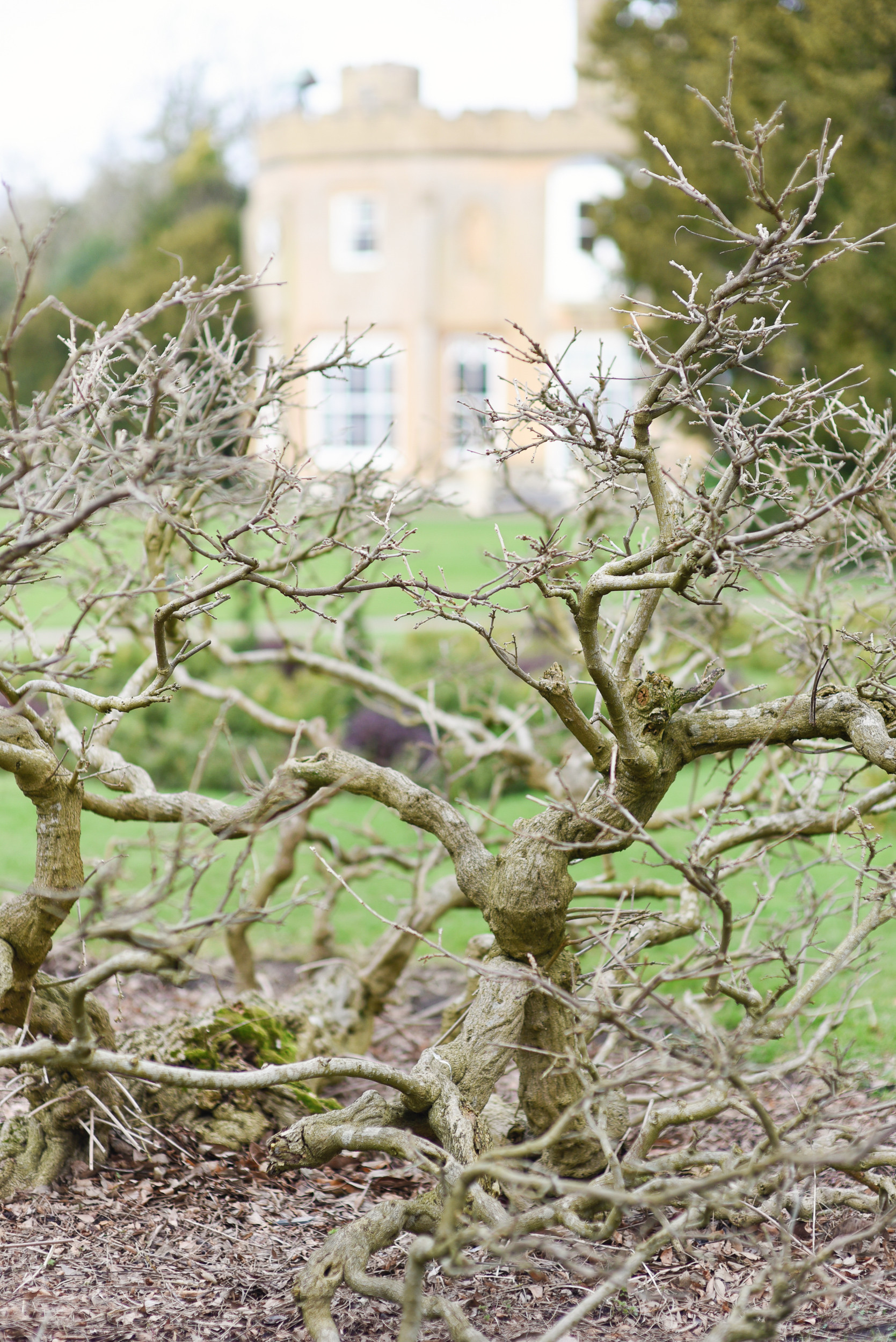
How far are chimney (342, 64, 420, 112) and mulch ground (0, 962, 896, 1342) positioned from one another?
100ft

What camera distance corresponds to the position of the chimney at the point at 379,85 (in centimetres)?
3088

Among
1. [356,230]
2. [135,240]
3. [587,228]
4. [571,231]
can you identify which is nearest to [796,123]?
[587,228]

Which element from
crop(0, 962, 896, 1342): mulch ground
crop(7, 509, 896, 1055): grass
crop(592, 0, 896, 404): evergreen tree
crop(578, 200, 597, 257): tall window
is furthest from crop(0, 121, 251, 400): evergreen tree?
crop(0, 962, 896, 1342): mulch ground

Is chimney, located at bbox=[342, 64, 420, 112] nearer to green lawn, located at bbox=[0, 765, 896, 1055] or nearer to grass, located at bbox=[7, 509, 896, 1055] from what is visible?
grass, located at bbox=[7, 509, 896, 1055]

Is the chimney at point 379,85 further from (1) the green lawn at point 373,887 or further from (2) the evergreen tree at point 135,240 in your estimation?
(1) the green lawn at point 373,887

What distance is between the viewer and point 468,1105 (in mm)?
3732

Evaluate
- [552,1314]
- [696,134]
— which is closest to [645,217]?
[696,134]

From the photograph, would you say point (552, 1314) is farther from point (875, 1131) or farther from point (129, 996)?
point (129, 996)

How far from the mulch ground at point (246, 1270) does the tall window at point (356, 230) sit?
27.0 meters

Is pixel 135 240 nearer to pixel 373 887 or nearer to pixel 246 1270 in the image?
pixel 373 887

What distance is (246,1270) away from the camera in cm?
370

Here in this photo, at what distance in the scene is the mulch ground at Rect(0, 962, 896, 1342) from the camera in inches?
133

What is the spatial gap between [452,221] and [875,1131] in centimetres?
2866

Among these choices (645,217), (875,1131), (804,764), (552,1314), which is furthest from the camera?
(645,217)
